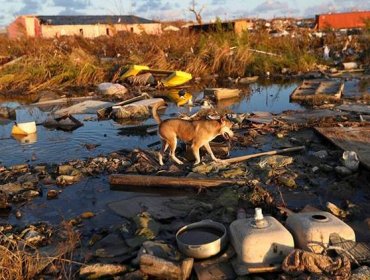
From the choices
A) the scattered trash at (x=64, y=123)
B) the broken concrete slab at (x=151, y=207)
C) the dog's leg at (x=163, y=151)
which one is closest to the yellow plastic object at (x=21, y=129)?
the scattered trash at (x=64, y=123)

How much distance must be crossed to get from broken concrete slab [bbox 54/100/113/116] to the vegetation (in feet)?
16.1

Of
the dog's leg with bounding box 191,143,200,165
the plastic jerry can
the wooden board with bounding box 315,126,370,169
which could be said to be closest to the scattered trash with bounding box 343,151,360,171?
the wooden board with bounding box 315,126,370,169

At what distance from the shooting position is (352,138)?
27.0ft

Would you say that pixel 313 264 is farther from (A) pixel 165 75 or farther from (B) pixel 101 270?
(A) pixel 165 75

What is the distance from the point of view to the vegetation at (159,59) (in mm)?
18828

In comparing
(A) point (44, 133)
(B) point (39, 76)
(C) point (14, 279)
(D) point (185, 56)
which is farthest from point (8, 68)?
(C) point (14, 279)

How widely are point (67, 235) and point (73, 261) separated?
2.40 ft

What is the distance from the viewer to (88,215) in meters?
5.96

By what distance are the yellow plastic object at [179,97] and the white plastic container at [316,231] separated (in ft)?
32.0

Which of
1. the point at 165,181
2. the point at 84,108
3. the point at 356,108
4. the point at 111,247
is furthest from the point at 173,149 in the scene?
the point at 84,108

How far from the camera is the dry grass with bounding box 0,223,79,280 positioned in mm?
3957

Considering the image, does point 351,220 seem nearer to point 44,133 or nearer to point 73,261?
point 73,261

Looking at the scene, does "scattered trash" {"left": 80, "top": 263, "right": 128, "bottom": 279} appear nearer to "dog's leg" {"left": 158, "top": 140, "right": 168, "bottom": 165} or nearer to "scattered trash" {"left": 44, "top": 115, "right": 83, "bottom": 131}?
"dog's leg" {"left": 158, "top": 140, "right": 168, "bottom": 165}

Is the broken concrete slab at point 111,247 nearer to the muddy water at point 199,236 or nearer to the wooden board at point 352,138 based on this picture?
the muddy water at point 199,236
